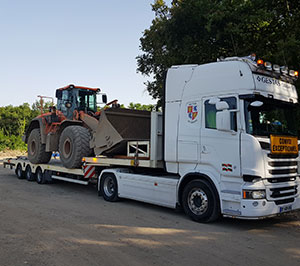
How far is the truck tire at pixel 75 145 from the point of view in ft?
35.2

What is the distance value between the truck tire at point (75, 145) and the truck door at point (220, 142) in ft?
16.3

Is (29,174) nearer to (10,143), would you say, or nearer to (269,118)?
(269,118)

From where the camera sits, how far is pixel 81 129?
11086 millimetres

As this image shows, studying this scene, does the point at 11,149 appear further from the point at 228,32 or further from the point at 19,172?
the point at 228,32

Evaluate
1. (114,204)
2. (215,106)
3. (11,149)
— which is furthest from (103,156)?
(11,149)

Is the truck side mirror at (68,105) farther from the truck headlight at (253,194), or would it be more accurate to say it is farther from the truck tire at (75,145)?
the truck headlight at (253,194)

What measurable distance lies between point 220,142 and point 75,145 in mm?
5617

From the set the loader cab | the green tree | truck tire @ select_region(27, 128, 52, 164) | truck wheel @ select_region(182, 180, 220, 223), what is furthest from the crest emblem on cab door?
the green tree

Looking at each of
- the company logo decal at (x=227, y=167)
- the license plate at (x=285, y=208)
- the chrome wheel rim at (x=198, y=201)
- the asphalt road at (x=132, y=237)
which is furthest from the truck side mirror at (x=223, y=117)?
the asphalt road at (x=132, y=237)

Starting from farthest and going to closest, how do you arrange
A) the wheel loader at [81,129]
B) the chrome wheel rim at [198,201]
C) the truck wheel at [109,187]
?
1. the wheel loader at [81,129]
2. the truck wheel at [109,187]
3. the chrome wheel rim at [198,201]

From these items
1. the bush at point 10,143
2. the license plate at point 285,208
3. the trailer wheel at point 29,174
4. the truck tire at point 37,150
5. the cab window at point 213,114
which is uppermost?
the bush at point 10,143

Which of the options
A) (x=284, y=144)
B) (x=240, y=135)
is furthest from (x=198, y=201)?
(x=284, y=144)

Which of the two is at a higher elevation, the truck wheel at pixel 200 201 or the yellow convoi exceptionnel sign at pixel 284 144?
the yellow convoi exceptionnel sign at pixel 284 144

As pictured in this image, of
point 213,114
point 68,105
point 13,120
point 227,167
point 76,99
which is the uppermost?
point 13,120
